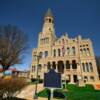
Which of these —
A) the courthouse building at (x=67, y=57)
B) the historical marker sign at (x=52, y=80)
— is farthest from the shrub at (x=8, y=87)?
the courthouse building at (x=67, y=57)

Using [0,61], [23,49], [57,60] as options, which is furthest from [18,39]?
[57,60]

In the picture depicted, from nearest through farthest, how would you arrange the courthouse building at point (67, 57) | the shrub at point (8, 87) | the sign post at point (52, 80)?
the sign post at point (52, 80) < the shrub at point (8, 87) < the courthouse building at point (67, 57)

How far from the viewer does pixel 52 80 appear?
9.35 meters

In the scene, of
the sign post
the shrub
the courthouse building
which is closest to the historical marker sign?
the sign post

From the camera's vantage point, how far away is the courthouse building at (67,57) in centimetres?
4656

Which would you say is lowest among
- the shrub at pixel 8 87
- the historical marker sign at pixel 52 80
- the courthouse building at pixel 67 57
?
the shrub at pixel 8 87

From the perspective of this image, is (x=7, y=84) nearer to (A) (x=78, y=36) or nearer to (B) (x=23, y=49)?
(B) (x=23, y=49)

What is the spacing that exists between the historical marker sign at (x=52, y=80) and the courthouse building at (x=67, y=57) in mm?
33591

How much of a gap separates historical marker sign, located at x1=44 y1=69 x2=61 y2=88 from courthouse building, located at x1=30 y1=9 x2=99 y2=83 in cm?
3359

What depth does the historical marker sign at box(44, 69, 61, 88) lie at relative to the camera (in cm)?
916

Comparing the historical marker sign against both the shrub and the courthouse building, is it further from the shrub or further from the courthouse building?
the courthouse building

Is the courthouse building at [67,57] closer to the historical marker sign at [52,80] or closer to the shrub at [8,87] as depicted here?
the shrub at [8,87]

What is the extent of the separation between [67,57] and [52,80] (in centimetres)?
4139

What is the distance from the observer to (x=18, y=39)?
36594 millimetres
